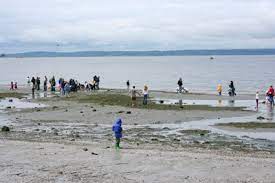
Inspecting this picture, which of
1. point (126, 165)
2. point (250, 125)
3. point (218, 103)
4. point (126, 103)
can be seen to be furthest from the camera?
point (218, 103)

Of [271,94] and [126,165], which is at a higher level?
[271,94]

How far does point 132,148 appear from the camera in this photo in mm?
21469

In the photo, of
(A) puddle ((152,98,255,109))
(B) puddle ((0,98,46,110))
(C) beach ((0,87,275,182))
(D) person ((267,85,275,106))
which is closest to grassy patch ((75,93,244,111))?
(C) beach ((0,87,275,182))

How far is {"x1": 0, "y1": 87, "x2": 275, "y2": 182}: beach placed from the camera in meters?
16.4

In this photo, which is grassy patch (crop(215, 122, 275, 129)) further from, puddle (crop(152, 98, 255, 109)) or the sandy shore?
puddle (crop(152, 98, 255, 109))

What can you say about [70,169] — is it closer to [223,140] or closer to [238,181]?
[238,181]

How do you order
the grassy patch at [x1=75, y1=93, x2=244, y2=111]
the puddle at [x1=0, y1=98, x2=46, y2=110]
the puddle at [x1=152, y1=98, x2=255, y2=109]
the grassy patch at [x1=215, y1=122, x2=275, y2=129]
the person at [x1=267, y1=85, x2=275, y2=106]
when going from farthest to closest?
the puddle at [x1=152, y1=98, x2=255, y2=109]
the puddle at [x1=0, y1=98, x2=46, y2=110]
the person at [x1=267, y1=85, x2=275, y2=106]
the grassy patch at [x1=75, y1=93, x2=244, y2=111]
the grassy patch at [x1=215, y1=122, x2=275, y2=129]

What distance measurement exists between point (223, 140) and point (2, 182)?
12.4 metres

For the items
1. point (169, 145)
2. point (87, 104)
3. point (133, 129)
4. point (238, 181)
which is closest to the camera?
point (238, 181)

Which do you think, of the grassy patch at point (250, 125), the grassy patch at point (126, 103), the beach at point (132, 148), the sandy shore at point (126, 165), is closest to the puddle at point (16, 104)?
the grassy patch at point (126, 103)

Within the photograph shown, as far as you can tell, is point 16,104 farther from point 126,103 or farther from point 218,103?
point 218,103

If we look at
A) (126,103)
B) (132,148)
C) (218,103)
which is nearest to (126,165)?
(132,148)

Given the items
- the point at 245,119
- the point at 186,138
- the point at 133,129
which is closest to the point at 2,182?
the point at 186,138

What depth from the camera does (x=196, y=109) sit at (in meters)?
39.1
